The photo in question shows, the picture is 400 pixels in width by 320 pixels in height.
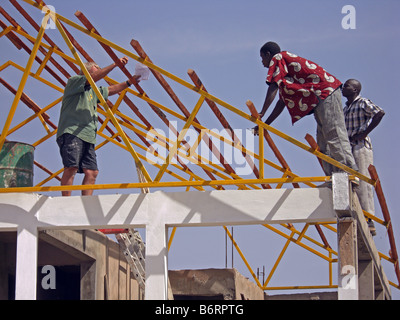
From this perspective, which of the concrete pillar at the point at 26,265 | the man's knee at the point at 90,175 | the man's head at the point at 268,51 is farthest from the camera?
the man's knee at the point at 90,175

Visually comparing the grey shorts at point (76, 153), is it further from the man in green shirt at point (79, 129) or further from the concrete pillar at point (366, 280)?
the concrete pillar at point (366, 280)

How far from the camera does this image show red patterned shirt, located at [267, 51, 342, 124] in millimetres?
11031

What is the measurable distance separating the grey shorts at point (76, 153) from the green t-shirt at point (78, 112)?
70mm

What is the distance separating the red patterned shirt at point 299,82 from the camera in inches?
434

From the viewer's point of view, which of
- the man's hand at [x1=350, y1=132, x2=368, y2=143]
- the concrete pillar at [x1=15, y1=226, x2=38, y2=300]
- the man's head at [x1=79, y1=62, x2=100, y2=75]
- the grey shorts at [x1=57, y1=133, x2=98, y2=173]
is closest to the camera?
the concrete pillar at [x1=15, y1=226, x2=38, y2=300]

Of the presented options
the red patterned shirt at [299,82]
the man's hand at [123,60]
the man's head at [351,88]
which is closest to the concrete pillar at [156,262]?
the red patterned shirt at [299,82]

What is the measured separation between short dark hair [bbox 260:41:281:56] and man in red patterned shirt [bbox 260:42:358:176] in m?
0.06

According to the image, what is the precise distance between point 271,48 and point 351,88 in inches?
78.5

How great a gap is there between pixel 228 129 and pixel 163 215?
88.2 inches

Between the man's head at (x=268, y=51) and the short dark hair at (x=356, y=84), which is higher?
the short dark hair at (x=356, y=84)

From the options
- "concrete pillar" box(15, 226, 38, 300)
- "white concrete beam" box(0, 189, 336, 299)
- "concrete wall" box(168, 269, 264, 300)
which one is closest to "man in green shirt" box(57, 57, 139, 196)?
"white concrete beam" box(0, 189, 336, 299)

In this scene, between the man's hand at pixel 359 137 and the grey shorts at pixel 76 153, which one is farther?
the man's hand at pixel 359 137

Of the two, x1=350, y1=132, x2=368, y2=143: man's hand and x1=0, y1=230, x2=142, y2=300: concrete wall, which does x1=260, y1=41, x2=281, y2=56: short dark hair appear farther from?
x1=0, y1=230, x2=142, y2=300: concrete wall

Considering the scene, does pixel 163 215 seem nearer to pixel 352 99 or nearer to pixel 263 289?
pixel 352 99
